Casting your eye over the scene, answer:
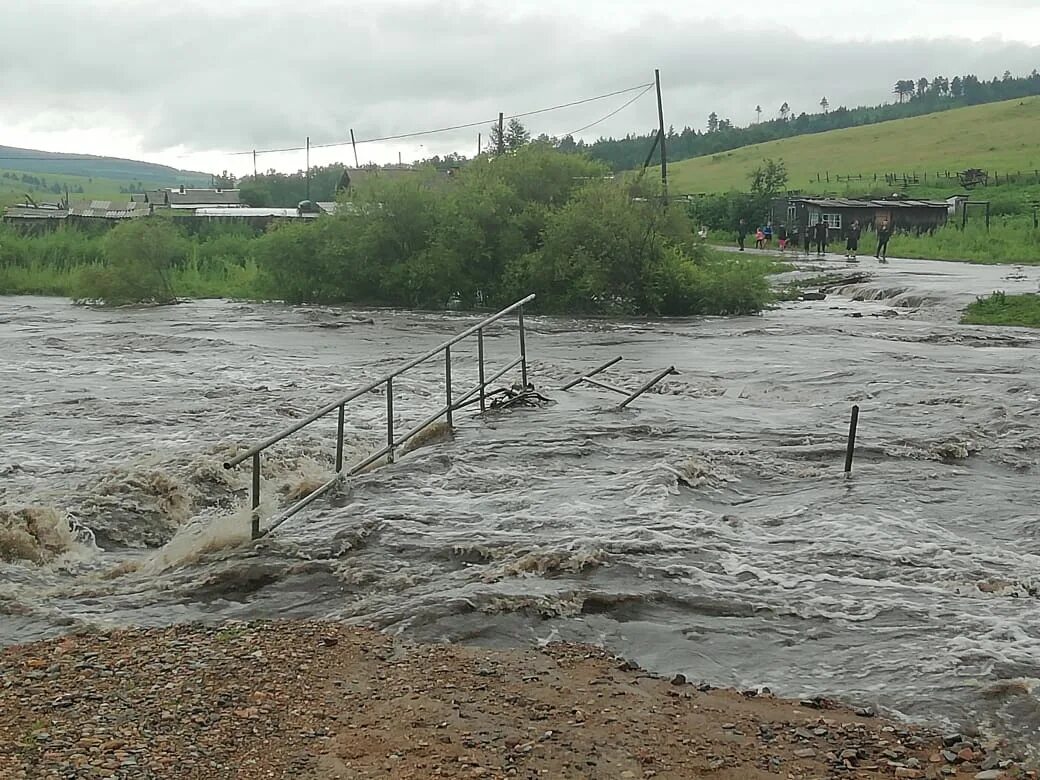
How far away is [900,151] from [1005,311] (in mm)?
88409

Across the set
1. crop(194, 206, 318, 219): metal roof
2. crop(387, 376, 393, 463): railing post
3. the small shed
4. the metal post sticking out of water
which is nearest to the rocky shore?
crop(387, 376, 393, 463): railing post

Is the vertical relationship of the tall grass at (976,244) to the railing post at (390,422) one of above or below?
above

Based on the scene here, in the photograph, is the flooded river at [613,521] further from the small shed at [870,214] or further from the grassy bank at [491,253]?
the small shed at [870,214]

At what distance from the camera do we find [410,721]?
5.90m

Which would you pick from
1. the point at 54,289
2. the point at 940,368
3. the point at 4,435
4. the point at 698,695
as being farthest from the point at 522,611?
the point at 54,289

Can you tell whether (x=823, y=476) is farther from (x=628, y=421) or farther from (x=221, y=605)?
(x=221, y=605)

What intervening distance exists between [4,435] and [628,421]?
7582mm

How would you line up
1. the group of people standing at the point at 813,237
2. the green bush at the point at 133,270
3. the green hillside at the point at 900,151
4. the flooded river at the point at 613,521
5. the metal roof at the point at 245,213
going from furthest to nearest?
the green hillside at the point at 900,151, the metal roof at the point at 245,213, the group of people standing at the point at 813,237, the green bush at the point at 133,270, the flooded river at the point at 613,521

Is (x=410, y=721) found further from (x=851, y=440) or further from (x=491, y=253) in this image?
(x=491, y=253)

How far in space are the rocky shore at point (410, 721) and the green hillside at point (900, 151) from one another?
271 feet

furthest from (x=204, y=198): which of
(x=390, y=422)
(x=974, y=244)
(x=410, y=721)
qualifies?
(x=410, y=721)

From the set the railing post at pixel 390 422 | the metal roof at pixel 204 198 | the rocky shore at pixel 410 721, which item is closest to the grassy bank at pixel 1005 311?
the railing post at pixel 390 422

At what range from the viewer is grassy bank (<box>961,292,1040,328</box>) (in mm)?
25969

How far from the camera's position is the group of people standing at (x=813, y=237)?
50.8 meters
